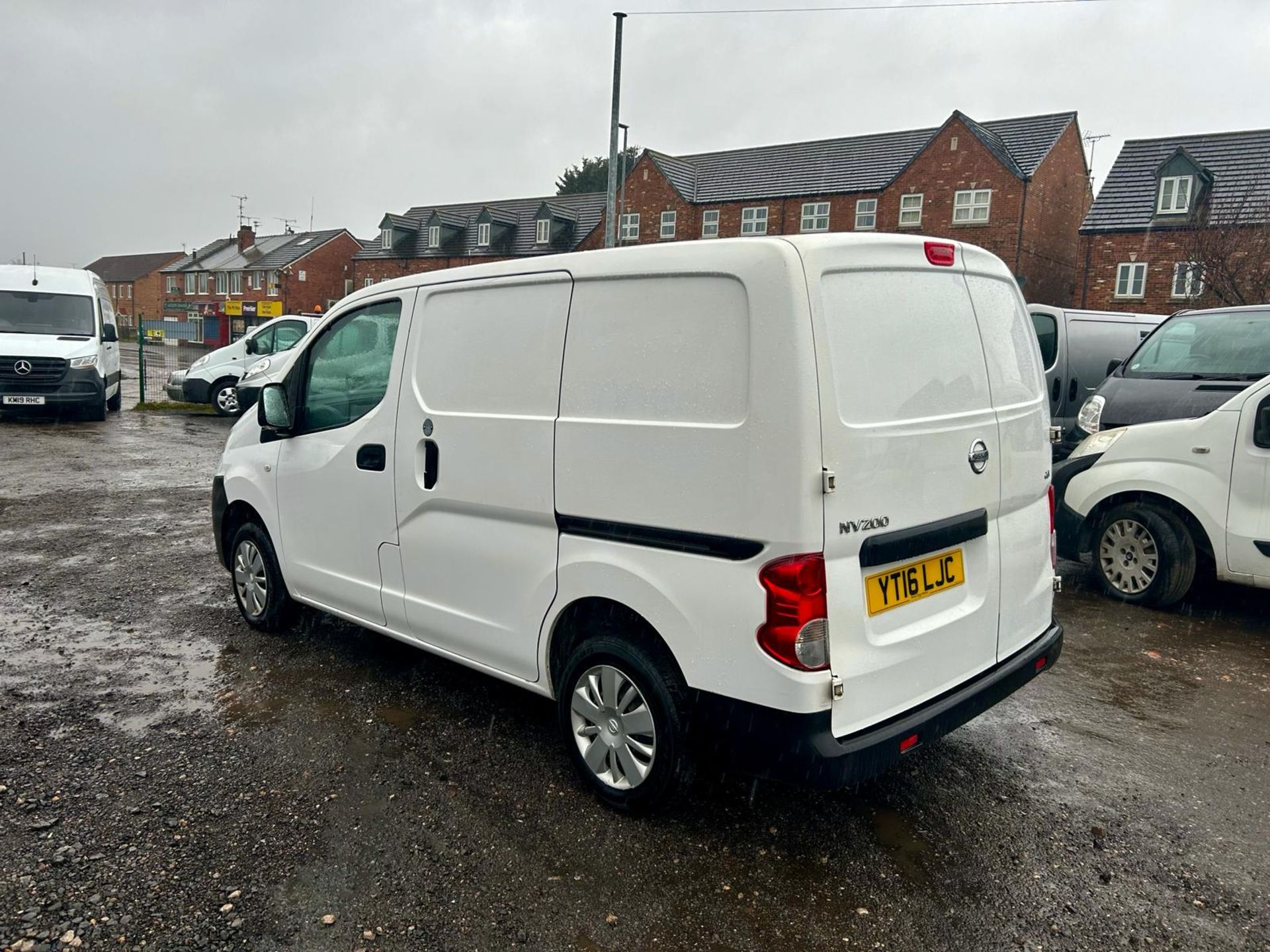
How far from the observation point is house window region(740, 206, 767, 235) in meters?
40.0

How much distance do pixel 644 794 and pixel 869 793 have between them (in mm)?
947

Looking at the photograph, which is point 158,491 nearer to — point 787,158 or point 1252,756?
point 1252,756

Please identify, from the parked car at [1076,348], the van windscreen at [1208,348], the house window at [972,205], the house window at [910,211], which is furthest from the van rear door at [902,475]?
the house window at [910,211]

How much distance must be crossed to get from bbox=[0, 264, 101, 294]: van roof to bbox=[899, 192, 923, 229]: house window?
29202 mm

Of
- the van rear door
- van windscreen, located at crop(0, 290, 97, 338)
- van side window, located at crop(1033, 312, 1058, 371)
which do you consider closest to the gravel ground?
the van rear door

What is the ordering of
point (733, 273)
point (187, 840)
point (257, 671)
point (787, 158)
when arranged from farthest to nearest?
point (787, 158), point (257, 671), point (187, 840), point (733, 273)

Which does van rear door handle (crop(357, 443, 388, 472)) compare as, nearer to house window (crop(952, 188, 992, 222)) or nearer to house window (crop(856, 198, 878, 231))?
house window (crop(952, 188, 992, 222))

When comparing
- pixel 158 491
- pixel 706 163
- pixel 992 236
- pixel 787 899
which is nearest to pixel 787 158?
pixel 706 163

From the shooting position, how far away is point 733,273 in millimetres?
2826

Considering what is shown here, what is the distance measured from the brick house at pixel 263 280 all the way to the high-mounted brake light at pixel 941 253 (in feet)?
188

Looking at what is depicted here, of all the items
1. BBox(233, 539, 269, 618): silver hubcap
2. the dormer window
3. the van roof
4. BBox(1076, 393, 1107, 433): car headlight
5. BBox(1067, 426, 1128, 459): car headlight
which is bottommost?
BBox(233, 539, 269, 618): silver hubcap

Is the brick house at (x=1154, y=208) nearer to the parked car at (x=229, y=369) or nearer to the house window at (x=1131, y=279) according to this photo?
the house window at (x=1131, y=279)

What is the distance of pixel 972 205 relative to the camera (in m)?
34.7

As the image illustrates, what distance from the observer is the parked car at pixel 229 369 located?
57.5 ft
